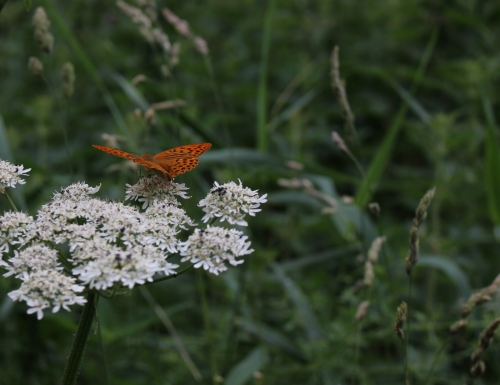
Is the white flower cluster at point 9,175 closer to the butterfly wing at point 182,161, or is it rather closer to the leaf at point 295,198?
the butterfly wing at point 182,161

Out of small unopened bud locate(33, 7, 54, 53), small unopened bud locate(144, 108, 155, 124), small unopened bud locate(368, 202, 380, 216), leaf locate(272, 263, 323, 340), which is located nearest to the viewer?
small unopened bud locate(368, 202, 380, 216)

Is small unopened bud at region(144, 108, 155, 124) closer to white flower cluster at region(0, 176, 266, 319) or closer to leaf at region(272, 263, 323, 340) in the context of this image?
white flower cluster at region(0, 176, 266, 319)

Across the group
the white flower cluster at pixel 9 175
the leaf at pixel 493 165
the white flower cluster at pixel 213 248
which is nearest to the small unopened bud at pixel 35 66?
the white flower cluster at pixel 9 175

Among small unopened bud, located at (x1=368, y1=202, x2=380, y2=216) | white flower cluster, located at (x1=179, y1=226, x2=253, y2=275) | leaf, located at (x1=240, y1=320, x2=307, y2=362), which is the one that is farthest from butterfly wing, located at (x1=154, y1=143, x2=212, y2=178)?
leaf, located at (x1=240, y1=320, x2=307, y2=362)

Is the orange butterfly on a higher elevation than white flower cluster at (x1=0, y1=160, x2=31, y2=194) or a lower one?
lower

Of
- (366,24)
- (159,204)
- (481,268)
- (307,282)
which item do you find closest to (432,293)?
(481,268)

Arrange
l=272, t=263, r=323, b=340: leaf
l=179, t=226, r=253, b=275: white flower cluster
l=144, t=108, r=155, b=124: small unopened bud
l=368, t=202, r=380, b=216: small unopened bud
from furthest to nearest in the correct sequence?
l=272, t=263, r=323, b=340: leaf, l=144, t=108, r=155, b=124: small unopened bud, l=368, t=202, r=380, b=216: small unopened bud, l=179, t=226, r=253, b=275: white flower cluster

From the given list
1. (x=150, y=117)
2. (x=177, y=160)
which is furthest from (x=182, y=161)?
(x=150, y=117)
